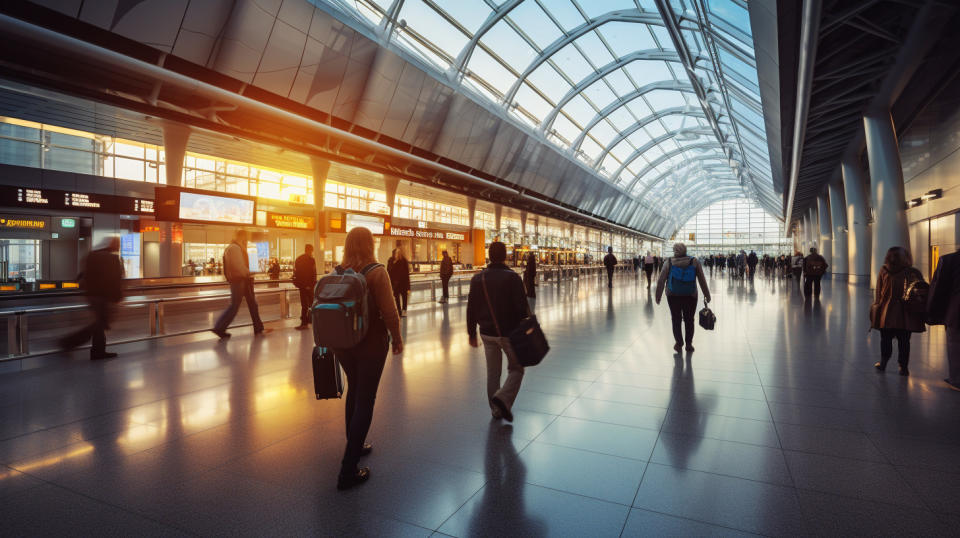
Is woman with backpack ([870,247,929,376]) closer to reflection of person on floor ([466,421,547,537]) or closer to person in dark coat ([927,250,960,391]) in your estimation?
person in dark coat ([927,250,960,391])

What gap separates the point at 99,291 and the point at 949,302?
10057 mm

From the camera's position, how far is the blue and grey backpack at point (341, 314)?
266 cm

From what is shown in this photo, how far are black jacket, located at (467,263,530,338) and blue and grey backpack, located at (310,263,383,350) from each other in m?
1.16

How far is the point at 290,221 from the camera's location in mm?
16938

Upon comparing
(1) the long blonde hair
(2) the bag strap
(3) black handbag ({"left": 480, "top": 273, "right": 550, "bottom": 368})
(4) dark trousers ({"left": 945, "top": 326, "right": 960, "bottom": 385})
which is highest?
(1) the long blonde hair

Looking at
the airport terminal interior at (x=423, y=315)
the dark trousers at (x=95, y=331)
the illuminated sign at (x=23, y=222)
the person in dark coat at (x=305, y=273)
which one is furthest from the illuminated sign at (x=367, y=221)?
the dark trousers at (x=95, y=331)

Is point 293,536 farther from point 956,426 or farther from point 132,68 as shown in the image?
point 132,68

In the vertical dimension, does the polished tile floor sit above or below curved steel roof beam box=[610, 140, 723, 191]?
below

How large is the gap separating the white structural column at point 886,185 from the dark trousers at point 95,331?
20.1 m

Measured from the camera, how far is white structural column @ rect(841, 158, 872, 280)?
20219 millimetres

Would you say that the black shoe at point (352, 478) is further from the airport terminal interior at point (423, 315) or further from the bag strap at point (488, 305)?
the bag strap at point (488, 305)

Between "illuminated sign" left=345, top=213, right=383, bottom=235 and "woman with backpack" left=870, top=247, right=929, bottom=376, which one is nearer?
"woman with backpack" left=870, top=247, right=929, bottom=376

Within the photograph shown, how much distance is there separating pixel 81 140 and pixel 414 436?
2204cm

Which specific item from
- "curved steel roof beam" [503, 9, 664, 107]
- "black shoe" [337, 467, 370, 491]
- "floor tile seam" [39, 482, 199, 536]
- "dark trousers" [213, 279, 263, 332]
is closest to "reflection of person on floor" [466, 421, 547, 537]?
"black shoe" [337, 467, 370, 491]
